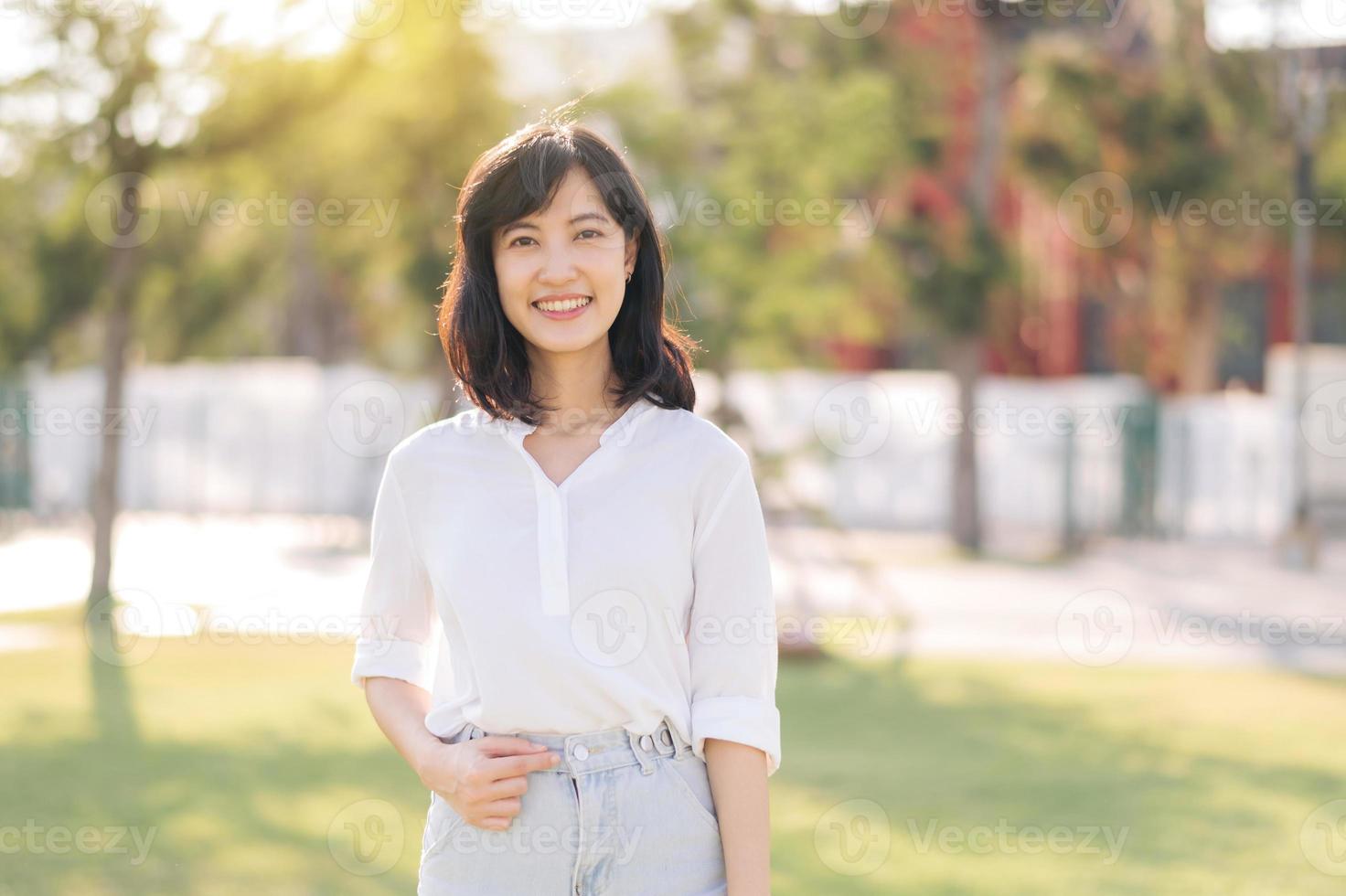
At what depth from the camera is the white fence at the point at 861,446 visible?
17094 mm

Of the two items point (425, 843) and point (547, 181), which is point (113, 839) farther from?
point (547, 181)

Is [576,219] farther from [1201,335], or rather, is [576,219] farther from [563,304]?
[1201,335]

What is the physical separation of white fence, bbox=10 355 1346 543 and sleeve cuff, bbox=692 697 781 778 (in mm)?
12583

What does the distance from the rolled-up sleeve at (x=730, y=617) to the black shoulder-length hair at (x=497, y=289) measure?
21 cm

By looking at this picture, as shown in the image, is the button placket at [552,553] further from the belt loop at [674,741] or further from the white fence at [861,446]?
the white fence at [861,446]

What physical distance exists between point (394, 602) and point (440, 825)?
1.05 ft

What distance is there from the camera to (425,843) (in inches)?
86.9

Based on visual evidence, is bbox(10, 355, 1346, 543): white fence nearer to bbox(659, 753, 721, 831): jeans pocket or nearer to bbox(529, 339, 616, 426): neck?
bbox(529, 339, 616, 426): neck

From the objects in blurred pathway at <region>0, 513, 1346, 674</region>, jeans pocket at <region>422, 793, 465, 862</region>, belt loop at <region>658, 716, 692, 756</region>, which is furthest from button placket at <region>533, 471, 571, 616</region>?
blurred pathway at <region>0, 513, 1346, 674</region>

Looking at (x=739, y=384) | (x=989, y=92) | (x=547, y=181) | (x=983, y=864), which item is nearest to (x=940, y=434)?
(x=739, y=384)

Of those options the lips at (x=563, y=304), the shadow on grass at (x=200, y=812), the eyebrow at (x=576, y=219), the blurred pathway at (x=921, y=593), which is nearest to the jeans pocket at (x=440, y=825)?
the lips at (x=563, y=304)

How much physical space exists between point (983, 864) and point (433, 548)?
12.3ft

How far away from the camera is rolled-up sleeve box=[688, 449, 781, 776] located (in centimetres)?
212

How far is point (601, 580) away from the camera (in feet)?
6.85
